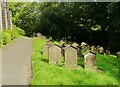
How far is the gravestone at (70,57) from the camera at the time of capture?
1504cm

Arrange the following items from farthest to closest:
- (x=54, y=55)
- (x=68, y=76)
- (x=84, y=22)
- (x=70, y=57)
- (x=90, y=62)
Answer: (x=84, y=22)
(x=54, y=55)
(x=70, y=57)
(x=90, y=62)
(x=68, y=76)

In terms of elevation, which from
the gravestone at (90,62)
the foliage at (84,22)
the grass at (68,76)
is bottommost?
the grass at (68,76)

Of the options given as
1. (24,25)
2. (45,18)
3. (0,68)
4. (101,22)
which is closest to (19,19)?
(24,25)

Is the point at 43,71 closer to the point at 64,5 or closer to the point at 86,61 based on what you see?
the point at 86,61

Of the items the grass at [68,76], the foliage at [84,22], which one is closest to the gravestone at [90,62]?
the grass at [68,76]

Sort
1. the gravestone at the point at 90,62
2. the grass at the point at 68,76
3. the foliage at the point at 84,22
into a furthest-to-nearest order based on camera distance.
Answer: the foliage at the point at 84,22 < the gravestone at the point at 90,62 < the grass at the point at 68,76

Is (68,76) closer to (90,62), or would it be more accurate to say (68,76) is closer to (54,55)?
(90,62)

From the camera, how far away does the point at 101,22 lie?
35.7 metres

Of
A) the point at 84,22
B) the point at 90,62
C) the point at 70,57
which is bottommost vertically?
the point at 90,62

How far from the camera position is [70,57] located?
15.2 m

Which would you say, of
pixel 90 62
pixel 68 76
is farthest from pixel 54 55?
pixel 68 76

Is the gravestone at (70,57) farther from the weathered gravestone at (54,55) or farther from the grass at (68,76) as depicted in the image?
the weathered gravestone at (54,55)

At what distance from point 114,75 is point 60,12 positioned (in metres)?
27.8

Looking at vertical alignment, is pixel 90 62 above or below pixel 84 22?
below
